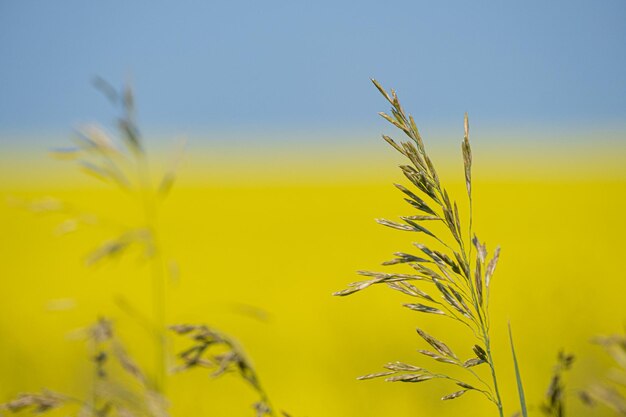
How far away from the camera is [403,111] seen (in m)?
1.08

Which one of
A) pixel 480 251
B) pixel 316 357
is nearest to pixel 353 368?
pixel 316 357

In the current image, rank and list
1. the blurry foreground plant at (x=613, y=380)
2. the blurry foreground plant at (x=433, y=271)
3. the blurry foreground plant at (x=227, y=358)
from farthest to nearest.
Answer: the blurry foreground plant at (x=227, y=358) → the blurry foreground plant at (x=433, y=271) → the blurry foreground plant at (x=613, y=380)

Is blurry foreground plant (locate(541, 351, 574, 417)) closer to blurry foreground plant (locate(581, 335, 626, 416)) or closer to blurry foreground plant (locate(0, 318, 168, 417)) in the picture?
blurry foreground plant (locate(581, 335, 626, 416))

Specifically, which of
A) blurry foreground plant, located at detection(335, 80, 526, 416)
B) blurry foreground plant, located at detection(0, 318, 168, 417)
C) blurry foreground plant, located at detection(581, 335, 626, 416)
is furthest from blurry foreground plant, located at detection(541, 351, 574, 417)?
blurry foreground plant, located at detection(0, 318, 168, 417)

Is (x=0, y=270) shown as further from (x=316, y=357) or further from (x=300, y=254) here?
(x=316, y=357)

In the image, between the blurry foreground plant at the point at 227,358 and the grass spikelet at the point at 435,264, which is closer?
the grass spikelet at the point at 435,264

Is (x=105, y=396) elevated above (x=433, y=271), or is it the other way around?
(x=433, y=271)

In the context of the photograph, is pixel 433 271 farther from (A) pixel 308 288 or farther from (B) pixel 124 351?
(A) pixel 308 288

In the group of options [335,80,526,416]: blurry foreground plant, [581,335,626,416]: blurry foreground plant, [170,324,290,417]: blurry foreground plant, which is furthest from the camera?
[170,324,290,417]: blurry foreground plant

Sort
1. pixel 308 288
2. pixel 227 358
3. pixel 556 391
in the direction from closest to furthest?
1. pixel 556 391
2. pixel 227 358
3. pixel 308 288

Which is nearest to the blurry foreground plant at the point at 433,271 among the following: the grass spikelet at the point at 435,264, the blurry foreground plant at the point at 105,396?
the grass spikelet at the point at 435,264

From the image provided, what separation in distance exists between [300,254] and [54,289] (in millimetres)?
3368

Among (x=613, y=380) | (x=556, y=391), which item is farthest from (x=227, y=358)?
(x=613, y=380)

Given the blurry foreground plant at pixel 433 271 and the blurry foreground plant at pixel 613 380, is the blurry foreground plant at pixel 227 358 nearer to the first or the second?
the blurry foreground plant at pixel 433 271
